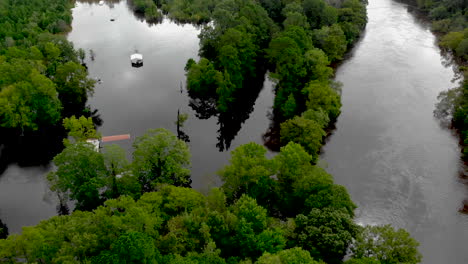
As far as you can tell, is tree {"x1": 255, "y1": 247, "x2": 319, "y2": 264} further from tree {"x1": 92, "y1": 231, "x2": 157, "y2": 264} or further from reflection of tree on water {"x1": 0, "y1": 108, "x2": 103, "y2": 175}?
reflection of tree on water {"x1": 0, "y1": 108, "x2": 103, "y2": 175}

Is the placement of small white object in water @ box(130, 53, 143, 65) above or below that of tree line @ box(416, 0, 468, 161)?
below

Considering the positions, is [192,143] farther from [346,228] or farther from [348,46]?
[348,46]

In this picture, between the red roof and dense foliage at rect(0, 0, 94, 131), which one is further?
the red roof

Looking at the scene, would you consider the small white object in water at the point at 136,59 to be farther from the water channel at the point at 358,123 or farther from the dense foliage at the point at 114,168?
the dense foliage at the point at 114,168

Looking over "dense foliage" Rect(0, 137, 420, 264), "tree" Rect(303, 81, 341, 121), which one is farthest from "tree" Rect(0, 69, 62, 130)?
"tree" Rect(303, 81, 341, 121)

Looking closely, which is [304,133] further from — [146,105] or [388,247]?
[146,105]
